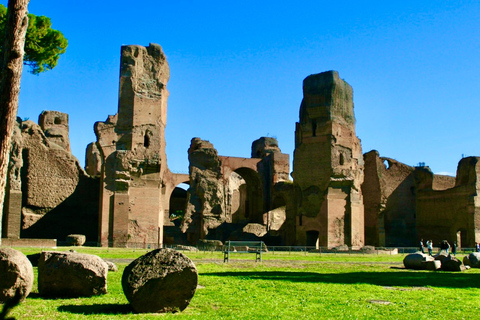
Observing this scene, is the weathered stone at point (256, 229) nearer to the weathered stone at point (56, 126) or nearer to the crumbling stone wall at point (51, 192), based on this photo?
the crumbling stone wall at point (51, 192)

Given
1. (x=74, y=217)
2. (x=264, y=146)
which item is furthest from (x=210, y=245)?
(x=264, y=146)

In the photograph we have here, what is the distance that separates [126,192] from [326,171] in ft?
33.6

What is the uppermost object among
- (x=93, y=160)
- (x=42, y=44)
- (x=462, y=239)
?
(x=42, y=44)

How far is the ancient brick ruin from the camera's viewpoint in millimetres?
25344

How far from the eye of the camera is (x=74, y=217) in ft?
91.9

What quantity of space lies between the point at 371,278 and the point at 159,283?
620 centimetres

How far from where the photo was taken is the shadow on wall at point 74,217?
89.2 ft

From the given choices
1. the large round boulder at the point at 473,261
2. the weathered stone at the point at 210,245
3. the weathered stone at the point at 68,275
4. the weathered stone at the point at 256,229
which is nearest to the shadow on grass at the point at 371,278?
the weathered stone at the point at 68,275

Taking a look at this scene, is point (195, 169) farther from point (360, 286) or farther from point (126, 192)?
point (360, 286)

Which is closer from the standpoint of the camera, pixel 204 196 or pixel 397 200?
pixel 204 196

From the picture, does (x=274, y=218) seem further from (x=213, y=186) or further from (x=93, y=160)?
(x=93, y=160)

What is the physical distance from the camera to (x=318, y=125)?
29.1 meters

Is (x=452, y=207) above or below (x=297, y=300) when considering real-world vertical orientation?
above

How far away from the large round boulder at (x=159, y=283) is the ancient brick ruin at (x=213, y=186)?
729 inches
